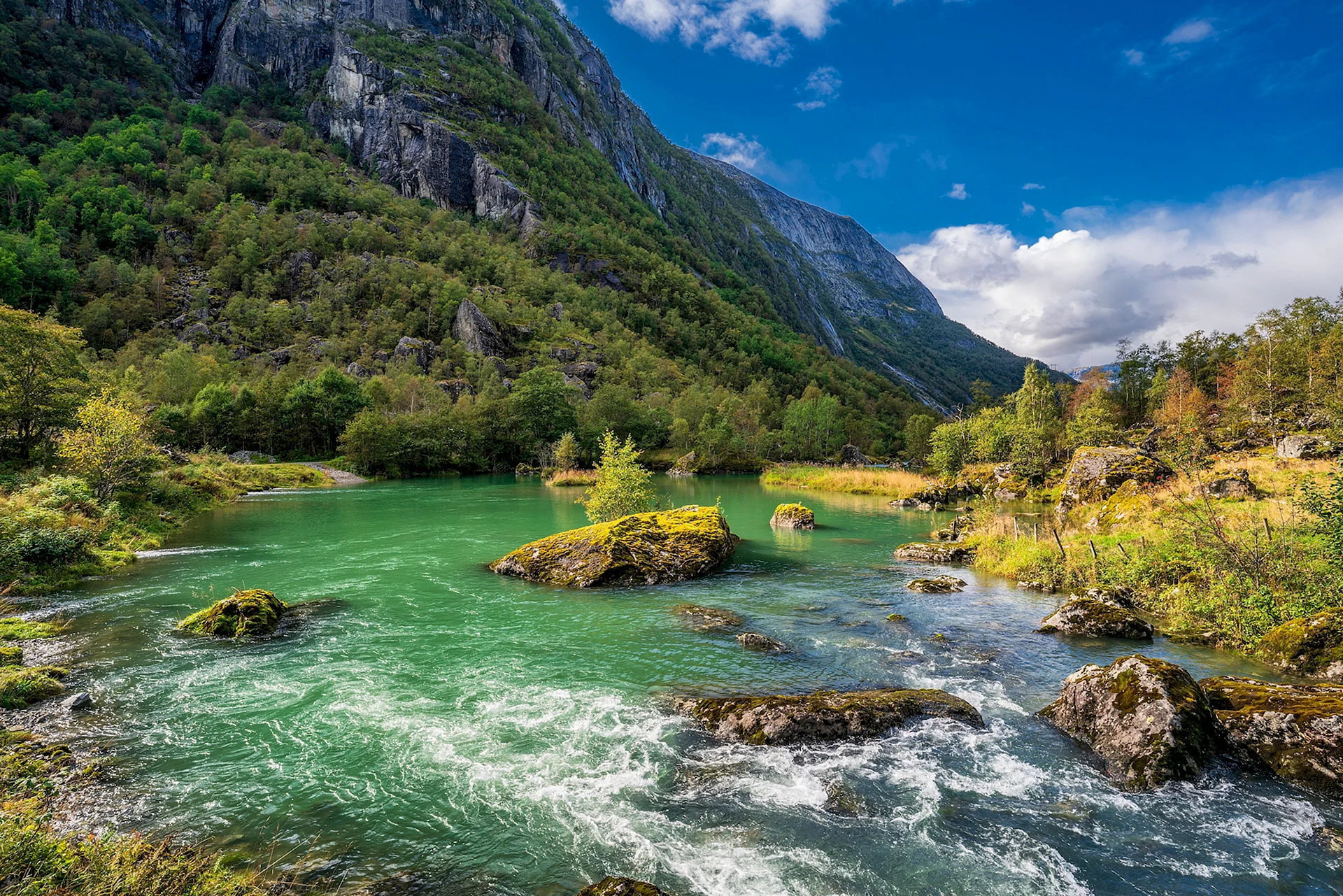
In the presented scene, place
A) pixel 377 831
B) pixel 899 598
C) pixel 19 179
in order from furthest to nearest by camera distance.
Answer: pixel 19 179, pixel 899 598, pixel 377 831

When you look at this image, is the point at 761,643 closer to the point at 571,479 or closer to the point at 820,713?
the point at 820,713

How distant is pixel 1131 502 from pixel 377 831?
30442mm

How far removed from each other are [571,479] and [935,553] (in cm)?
4964

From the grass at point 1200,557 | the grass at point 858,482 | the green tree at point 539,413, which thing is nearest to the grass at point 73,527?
the grass at point 1200,557

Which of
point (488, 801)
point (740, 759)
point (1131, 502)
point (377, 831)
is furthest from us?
point (1131, 502)

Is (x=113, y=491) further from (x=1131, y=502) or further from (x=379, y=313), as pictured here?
(x=379, y=313)

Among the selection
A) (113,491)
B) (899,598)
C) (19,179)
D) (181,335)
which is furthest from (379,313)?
(899,598)

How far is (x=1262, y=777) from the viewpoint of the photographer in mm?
8555

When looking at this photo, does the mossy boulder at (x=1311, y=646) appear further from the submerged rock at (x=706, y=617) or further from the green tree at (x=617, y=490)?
the green tree at (x=617, y=490)

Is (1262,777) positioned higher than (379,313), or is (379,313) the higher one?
(379,313)

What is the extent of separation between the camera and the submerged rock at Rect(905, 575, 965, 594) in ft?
68.6

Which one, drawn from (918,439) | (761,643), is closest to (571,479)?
(761,643)

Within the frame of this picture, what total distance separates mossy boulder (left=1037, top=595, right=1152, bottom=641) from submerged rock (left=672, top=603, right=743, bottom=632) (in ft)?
28.8

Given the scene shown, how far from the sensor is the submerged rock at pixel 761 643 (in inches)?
580
